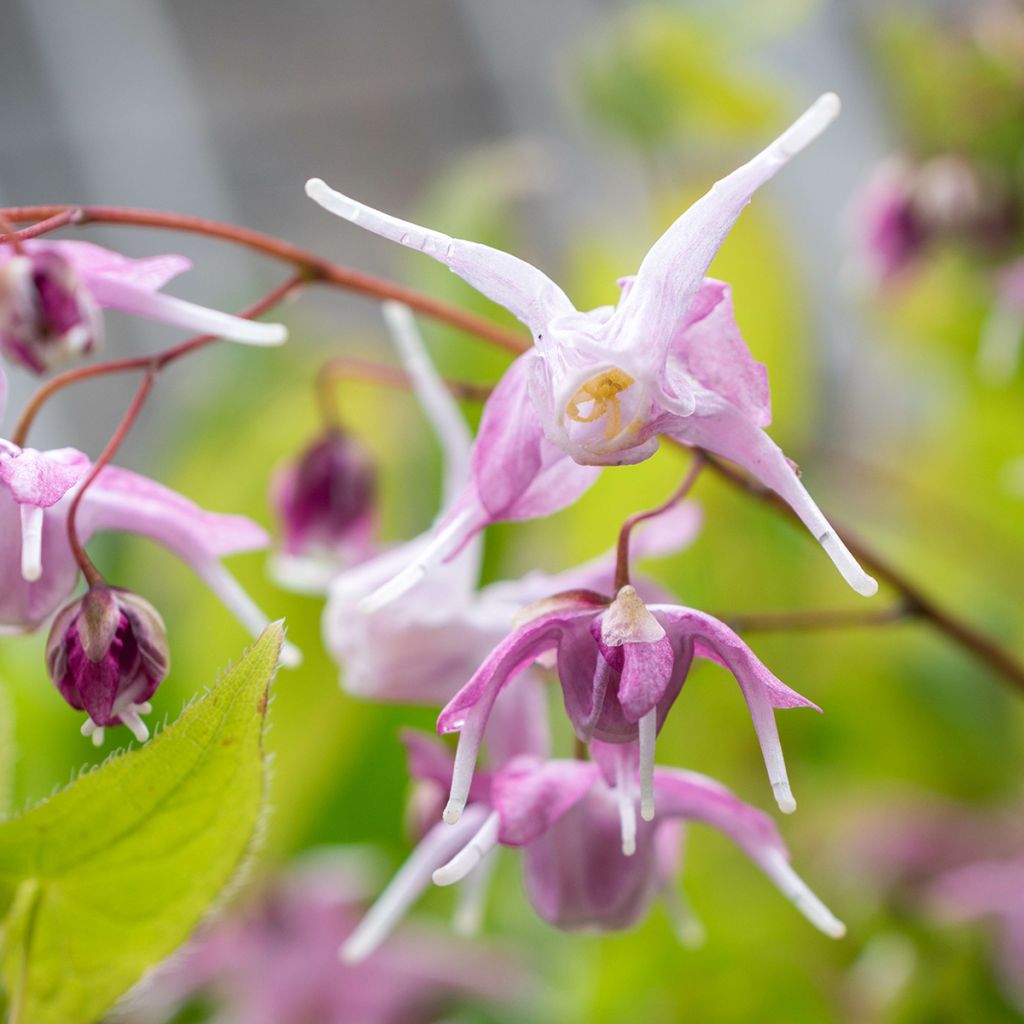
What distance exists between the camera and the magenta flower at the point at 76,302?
0.30m

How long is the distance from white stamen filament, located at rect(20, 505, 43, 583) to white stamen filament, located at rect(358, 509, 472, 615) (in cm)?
6

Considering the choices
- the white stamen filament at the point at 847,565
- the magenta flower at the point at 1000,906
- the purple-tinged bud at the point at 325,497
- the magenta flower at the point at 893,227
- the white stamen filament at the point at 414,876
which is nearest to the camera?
the white stamen filament at the point at 847,565

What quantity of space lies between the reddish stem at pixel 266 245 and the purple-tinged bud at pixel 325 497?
0.30ft

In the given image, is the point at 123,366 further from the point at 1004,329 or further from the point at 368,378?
the point at 1004,329

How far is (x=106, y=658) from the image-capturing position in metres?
0.28

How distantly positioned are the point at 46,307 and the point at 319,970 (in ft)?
1.39

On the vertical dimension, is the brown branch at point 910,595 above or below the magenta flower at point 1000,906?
above

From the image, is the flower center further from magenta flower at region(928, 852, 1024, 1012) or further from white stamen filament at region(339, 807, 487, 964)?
magenta flower at region(928, 852, 1024, 1012)

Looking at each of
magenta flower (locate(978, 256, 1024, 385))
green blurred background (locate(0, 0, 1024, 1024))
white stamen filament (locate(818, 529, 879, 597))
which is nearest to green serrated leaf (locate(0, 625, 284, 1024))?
white stamen filament (locate(818, 529, 879, 597))

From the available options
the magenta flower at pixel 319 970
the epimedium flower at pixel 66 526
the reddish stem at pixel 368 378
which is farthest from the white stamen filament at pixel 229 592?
the magenta flower at pixel 319 970

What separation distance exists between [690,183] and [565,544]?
0.28 m

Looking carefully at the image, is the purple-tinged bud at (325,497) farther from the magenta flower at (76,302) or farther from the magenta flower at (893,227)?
the magenta flower at (893,227)

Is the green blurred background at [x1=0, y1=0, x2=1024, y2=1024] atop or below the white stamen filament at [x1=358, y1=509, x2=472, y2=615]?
below

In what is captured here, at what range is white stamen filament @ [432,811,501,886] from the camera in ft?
0.84
